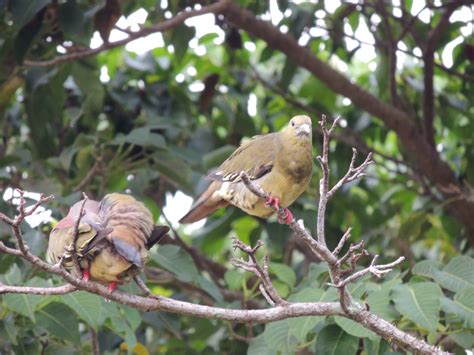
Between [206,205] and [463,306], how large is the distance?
1256mm

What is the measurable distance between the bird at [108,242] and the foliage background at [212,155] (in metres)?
0.47

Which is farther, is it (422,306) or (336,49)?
(336,49)

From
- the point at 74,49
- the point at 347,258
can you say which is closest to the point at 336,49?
the point at 74,49

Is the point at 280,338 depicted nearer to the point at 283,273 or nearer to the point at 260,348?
the point at 260,348

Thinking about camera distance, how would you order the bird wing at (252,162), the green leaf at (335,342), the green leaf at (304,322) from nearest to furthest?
1. the green leaf at (304,322)
2. the green leaf at (335,342)
3. the bird wing at (252,162)

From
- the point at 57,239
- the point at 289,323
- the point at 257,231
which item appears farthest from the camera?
the point at 257,231

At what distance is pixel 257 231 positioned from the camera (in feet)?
18.9

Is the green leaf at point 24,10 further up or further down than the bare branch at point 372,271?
further up

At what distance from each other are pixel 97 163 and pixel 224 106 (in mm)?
994

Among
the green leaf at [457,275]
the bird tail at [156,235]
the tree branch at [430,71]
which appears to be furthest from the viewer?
the tree branch at [430,71]

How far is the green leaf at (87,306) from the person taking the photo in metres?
3.93

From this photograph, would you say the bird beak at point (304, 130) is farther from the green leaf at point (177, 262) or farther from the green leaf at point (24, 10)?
the green leaf at point (24, 10)

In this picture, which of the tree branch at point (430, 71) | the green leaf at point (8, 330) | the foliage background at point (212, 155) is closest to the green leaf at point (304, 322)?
the foliage background at point (212, 155)

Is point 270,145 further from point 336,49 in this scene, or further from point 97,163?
point 336,49
